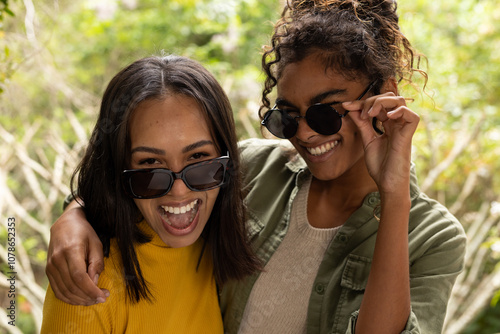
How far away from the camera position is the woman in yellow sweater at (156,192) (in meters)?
1.41

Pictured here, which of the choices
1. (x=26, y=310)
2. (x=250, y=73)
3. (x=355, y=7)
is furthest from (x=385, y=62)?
(x=26, y=310)

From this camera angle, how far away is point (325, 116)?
5.34ft

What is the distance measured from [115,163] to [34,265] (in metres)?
2.83

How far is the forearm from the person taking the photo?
4.78 ft

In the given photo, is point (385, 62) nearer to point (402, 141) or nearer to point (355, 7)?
point (355, 7)

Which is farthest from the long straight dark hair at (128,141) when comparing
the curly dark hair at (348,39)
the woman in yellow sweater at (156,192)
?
the curly dark hair at (348,39)

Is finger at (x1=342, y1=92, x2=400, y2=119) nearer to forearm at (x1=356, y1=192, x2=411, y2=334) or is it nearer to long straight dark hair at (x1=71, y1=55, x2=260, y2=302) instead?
forearm at (x1=356, y1=192, x2=411, y2=334)

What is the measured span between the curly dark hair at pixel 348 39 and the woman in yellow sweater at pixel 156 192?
33 cm

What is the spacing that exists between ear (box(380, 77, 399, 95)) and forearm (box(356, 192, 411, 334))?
420 mm

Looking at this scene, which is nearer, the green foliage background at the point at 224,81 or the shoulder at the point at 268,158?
the shoulder at the point at 268,158

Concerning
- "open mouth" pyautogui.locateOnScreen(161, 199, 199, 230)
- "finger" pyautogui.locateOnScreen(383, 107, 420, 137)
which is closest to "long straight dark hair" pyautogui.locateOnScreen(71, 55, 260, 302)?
"open mouth" pyautogui.locateOnScreen(161, 199, 199, 230)

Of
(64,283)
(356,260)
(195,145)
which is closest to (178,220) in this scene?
(195,145)

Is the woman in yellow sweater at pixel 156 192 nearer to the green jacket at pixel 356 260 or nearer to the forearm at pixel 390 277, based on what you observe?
the green jacket at pixel 356 260

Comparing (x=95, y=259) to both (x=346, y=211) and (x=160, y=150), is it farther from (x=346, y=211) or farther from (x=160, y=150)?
(x=346, y=211)
